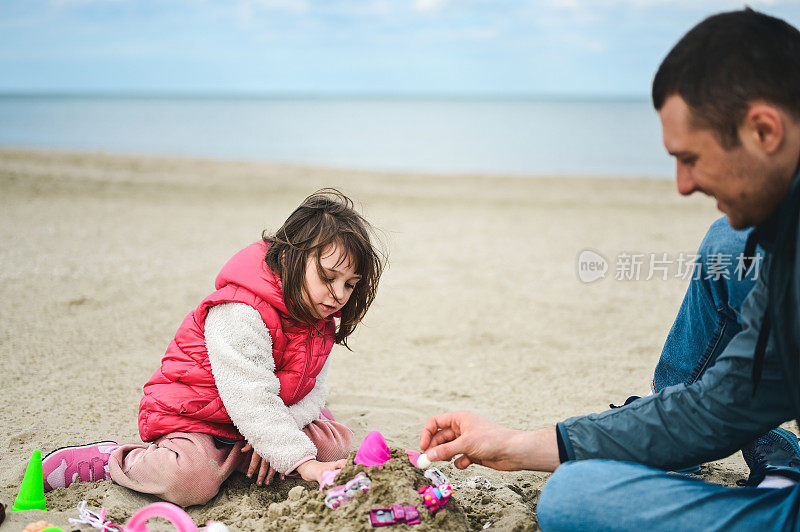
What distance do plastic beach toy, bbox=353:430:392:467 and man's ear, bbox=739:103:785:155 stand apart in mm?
1479

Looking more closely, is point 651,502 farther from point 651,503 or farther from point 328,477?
point 328,477

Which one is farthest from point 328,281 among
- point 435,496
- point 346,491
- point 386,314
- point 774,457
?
point 386,314

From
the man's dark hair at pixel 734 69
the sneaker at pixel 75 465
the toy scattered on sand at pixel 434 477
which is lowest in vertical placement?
the sneaker at pixel 75 465

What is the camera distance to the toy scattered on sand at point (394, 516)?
82.0 inches

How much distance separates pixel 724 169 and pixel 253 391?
1772mm

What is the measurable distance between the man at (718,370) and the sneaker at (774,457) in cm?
43

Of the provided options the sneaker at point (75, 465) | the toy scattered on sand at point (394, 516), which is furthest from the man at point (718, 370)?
the sneaker at point (75, 465)

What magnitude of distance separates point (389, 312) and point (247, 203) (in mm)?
5105

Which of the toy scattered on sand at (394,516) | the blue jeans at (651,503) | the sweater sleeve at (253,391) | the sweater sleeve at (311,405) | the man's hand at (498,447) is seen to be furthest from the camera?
the sweater sleeve at (311,405)

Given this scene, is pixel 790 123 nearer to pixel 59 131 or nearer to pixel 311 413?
pixel 311 413

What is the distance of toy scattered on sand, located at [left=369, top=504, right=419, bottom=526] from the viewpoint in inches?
82.0

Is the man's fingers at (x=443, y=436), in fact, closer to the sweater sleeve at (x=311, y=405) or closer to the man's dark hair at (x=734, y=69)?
the sweater sleeve at (x=311, y=405)

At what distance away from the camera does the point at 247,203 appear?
9742mm

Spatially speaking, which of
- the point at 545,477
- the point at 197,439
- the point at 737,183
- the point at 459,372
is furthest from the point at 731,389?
Answer: the point at 459,372
